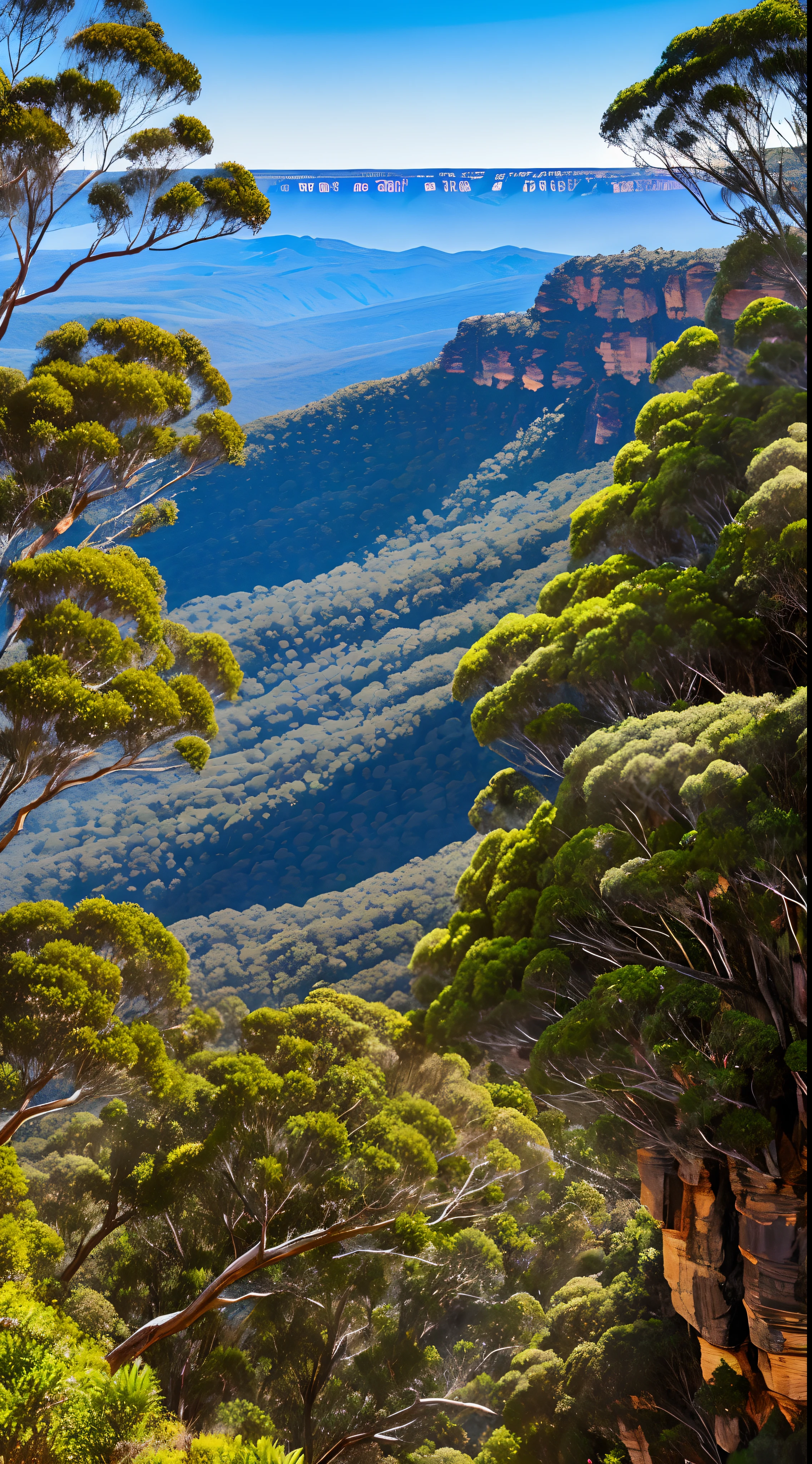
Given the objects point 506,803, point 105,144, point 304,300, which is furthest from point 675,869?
point 304,300

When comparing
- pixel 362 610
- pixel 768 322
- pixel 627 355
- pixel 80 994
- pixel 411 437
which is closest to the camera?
pixel 80 994

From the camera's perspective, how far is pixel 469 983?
9.18 metres

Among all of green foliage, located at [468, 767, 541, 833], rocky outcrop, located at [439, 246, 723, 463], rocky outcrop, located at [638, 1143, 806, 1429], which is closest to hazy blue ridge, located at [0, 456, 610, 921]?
rocky outcrop, located at [439, 246, 723, 463]

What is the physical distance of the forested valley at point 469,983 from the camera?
658 cm

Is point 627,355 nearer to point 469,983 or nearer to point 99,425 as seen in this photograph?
point 99,425

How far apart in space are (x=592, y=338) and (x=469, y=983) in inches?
2512

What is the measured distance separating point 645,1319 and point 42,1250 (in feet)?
23.7

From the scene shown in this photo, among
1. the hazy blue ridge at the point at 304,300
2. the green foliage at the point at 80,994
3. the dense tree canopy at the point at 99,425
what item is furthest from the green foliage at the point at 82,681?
the hazy blue ridge at the point at 304,300

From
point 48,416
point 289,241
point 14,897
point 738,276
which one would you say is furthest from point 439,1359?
point 289,241

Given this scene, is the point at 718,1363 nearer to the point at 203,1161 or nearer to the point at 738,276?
the point at 203,1161

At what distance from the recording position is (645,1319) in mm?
11148

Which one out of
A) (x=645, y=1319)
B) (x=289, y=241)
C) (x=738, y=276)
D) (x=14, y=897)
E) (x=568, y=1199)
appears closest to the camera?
(x=738, y=276)

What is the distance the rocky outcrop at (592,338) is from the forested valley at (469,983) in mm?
50452

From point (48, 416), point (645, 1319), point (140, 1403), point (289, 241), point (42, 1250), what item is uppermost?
point (289, 241)
